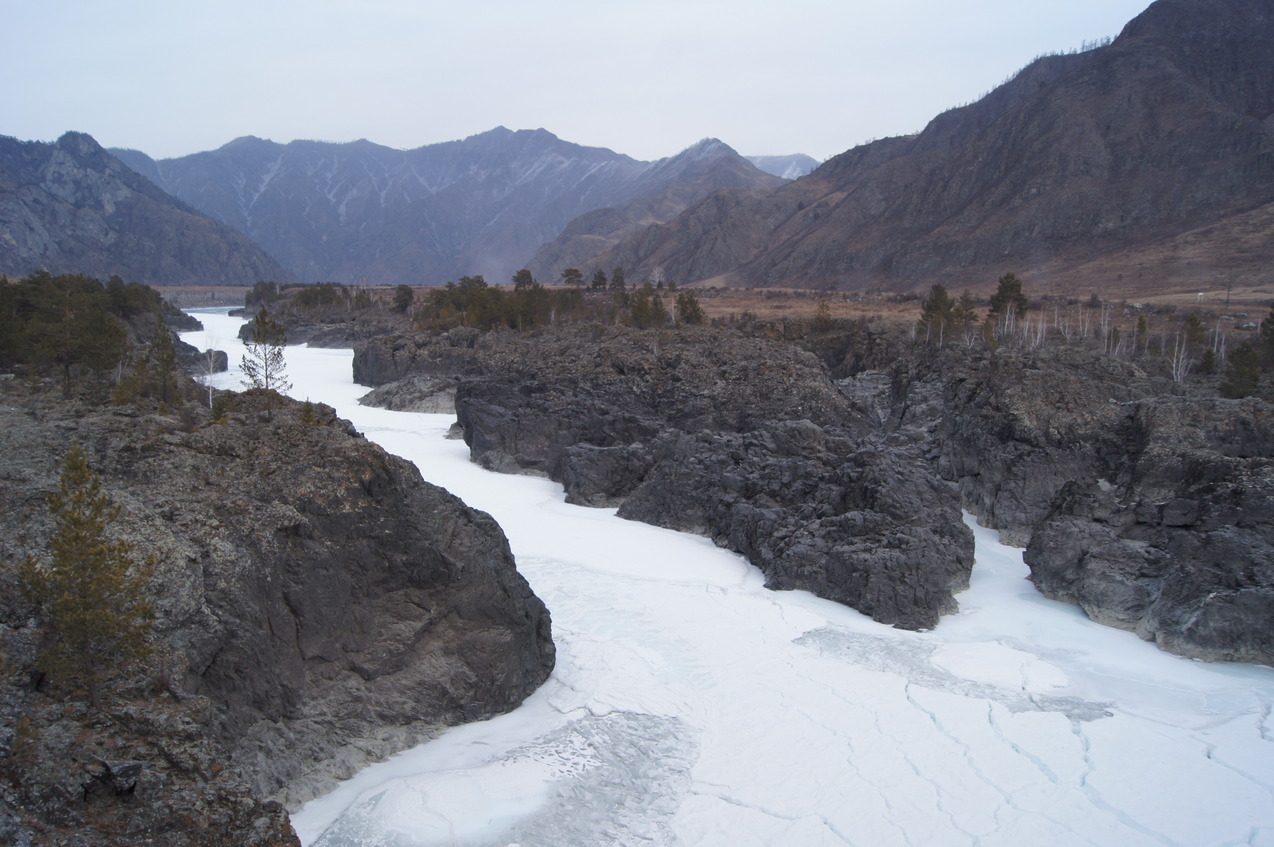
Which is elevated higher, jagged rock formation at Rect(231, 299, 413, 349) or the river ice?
jagged rock formation at Rect(231, 299, 413, 349)

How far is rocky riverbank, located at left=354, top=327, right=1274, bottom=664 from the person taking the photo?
1705cm

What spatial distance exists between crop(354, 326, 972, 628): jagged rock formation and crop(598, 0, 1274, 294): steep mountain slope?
5999cm

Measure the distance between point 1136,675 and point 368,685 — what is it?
45.3 feet

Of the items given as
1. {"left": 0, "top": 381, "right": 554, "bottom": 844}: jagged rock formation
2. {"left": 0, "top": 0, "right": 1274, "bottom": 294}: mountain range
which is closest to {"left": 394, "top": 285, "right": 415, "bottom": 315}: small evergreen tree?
{"left": 0, "top": 0, "right": 1274, "bottom": 294}: mountain range

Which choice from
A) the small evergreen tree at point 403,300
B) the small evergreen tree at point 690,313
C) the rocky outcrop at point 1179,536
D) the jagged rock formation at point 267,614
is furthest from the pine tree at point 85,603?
the small evergreen tree at point 403,300

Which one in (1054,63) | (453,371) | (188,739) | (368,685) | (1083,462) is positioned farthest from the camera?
(1054,63)

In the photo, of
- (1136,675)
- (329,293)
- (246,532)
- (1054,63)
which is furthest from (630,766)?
(1054,63)

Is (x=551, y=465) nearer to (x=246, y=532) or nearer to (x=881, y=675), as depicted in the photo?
(x=881, y=675)

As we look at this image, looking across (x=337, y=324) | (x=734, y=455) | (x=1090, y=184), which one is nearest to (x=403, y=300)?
(x=337, y=324)

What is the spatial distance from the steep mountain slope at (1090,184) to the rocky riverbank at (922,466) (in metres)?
57.8

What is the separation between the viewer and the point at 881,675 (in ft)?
48.1

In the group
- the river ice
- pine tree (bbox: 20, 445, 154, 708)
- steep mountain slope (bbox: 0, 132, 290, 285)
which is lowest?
the river ice

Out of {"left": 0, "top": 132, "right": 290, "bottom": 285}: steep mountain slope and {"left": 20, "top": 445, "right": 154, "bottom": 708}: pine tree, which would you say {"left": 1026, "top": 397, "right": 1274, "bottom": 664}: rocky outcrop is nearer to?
{"left": 20, "top": 445, "right": 154, "bottom": 708}: pine tree

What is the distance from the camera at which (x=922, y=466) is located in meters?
22.9
